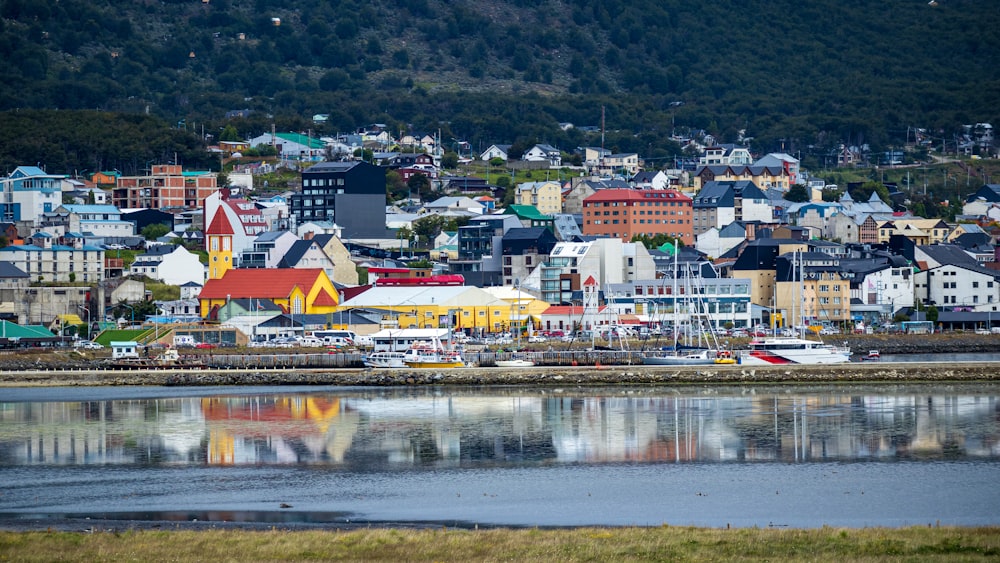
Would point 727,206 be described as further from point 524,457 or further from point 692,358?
point 524,457

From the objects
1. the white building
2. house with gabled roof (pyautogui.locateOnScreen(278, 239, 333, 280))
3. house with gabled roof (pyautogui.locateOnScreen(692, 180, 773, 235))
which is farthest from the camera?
house with gabled roof (pyautogui.locateOnScreen(692, 180, 773, 235))

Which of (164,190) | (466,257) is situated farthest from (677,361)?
(164,190)

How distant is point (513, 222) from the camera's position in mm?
87000

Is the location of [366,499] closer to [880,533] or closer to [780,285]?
[880,533]

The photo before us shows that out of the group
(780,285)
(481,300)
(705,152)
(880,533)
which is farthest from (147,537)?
(705,152)

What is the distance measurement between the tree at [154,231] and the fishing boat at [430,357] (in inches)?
1558

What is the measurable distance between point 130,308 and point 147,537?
51.7 metres

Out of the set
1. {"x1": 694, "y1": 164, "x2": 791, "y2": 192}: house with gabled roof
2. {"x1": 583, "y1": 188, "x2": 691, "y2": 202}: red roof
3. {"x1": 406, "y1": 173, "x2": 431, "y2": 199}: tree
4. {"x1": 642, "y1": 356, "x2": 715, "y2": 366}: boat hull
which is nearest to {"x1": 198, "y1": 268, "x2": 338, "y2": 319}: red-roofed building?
{"x1": 642, "y1": 356, "x2": 715, "y2": 366}: boat hull

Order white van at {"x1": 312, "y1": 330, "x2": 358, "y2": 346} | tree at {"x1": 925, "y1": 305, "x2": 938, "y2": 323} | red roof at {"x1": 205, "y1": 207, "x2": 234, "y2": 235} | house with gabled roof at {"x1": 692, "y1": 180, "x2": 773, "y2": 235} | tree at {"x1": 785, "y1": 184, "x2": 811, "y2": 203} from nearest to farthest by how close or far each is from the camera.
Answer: white van at {"x1": 312, "y1": 330, "x2": 358, "y2": 346} → tree at {"x1": 925, "y1": 305, "x2": 938, "y2": 323} → red roof at {"x1": 205, "y1": 207, "x2": 234, "y2": 235} → house with gabled roof at {"x1": 692, "y1": 180, "x2": 773, "y2": 235} → tree at {"x1": 785, "y1": 184, "x2": 811, "y2": 203}

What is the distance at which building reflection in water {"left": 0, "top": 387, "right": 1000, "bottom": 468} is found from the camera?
107ft

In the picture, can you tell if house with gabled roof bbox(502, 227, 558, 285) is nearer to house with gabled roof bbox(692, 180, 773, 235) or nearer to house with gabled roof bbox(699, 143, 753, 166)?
house with gabled roof bbox(692, 180, 773, 235)

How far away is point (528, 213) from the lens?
303 ft

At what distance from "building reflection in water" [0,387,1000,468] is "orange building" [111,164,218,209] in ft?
189

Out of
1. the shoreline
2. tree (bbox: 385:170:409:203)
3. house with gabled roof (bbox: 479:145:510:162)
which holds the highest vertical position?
house with gabled roof (bbox: 479:145:510:162)
